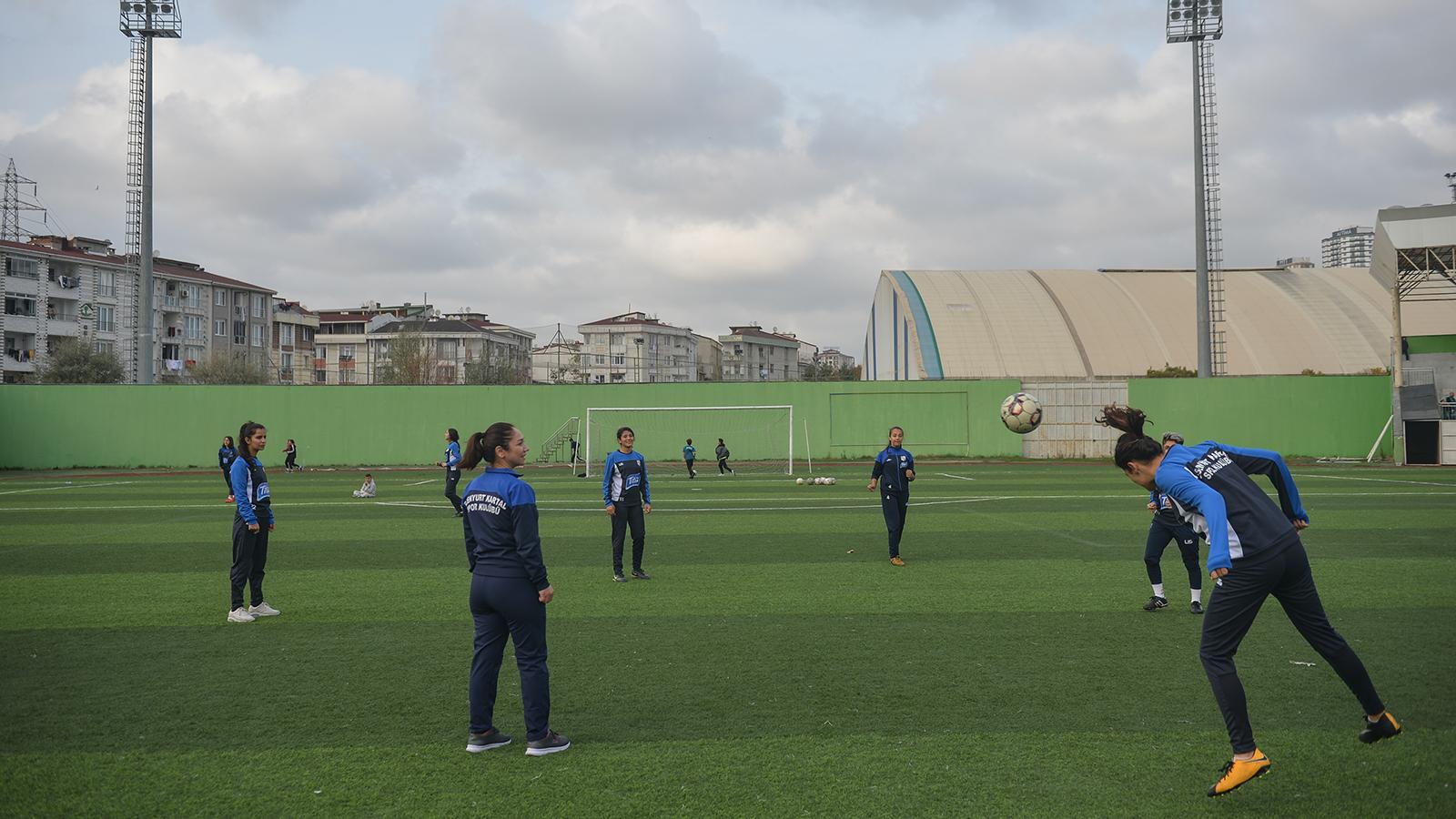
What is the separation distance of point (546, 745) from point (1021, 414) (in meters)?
27.5

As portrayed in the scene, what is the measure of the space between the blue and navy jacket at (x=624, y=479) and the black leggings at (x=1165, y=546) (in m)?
6.01

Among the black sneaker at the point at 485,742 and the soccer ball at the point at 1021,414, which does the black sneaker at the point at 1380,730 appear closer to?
the black sneaker at the point at 485,742

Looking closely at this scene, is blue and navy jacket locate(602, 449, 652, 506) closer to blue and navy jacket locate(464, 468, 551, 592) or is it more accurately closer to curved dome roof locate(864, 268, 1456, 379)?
blue and navy jacket locate(464, 468, 551, 592)

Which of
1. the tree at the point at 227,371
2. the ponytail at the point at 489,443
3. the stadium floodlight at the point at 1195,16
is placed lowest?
the ponytail at the point at 489,443

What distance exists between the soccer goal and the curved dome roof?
11.7 metres

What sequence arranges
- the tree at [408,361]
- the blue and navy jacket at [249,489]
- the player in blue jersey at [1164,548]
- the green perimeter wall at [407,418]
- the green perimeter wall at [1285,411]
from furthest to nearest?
the tree at [408,361]
the green perimeter wall at [407,418]
the green perimeter wall at [1285,411]
the player in blue jersey at [1164,548]
the blue and navy jacket at [249,489]

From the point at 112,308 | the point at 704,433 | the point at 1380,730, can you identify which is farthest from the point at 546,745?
the point at 112,308

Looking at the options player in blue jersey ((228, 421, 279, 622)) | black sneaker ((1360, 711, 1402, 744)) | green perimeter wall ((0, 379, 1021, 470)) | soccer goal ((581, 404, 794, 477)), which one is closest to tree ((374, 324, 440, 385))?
green perimeter wall ((0, 379, 1021, 470))

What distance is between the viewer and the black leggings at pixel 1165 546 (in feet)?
33.1

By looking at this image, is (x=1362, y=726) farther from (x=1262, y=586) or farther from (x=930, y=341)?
(x=930, y=341)

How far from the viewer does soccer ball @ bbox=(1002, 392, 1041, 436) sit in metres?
31.1

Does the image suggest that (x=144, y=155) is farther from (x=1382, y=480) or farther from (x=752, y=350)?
(x=752, y=350)

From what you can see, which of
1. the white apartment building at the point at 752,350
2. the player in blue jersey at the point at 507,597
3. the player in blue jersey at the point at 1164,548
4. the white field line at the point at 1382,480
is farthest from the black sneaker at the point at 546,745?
the white apartment building at the point at 752,350

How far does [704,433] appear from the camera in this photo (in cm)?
4241
